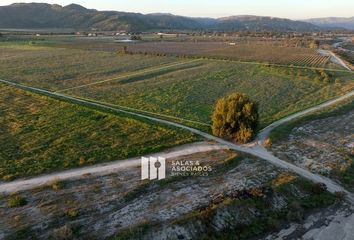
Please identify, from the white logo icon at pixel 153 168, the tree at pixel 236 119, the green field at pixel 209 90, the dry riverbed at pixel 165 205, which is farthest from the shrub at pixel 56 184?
the green field at pixel 209 90

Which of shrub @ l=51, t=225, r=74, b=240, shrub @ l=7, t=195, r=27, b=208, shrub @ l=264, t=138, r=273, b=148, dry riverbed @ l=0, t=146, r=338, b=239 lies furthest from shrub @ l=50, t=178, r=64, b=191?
shrub @ l=264, t=138, r=273, b=148

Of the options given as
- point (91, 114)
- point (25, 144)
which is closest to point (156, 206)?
point (25, 144)

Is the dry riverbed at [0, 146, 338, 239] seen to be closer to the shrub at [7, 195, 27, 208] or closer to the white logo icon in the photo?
the shrub at [7, 195, 27, 208]

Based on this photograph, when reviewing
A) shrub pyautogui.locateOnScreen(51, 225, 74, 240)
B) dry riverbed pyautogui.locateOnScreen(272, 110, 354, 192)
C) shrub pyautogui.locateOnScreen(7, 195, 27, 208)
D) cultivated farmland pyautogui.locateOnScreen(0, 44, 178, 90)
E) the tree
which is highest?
the tree

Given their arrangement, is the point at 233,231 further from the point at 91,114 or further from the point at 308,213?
the point at 91,114

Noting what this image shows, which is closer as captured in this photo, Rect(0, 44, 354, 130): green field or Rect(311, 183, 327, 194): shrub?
Rect(311, 183, 327, 194): shrub

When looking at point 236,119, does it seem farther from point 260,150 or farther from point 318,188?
point 318,188
